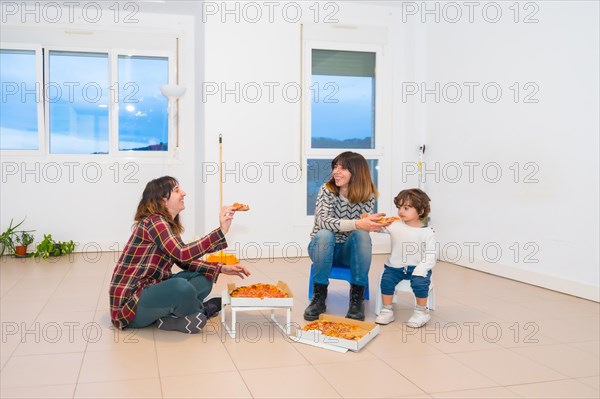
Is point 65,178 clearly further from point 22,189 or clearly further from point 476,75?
point 476,75

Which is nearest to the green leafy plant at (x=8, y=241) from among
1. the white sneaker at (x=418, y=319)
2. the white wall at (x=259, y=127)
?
the white wall at (x=259, y=127)

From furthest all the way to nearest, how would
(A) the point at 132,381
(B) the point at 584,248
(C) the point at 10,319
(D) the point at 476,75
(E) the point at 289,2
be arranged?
(E) the point at 289,2
(D) the point at 476,75
(B) the point at 584,248
(C) the point at 10,319
(A) the point at 132,381

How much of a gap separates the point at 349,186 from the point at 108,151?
3.74 metres

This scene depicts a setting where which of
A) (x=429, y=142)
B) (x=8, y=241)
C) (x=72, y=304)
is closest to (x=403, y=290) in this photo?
(x=72, y=304)

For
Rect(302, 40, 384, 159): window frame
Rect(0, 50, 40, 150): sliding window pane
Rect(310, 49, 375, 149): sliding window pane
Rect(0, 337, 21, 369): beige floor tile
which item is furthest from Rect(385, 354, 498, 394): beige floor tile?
Rect(0, 50, 40, 150): sliding window pane

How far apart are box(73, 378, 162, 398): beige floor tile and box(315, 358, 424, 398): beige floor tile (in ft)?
2.27

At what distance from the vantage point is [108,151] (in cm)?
631

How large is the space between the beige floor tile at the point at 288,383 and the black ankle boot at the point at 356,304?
0.85 meters

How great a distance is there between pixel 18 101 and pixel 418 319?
4974 mm

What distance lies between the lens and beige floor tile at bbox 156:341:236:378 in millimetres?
2447

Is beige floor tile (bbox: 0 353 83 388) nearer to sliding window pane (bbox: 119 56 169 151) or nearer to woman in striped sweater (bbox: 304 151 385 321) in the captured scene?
woman in striped sweater (bbox: 304 151 385 321)

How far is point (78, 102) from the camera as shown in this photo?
6.30 metres

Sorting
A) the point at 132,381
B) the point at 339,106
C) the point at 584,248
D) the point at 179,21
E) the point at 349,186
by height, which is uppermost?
the point at 179,21

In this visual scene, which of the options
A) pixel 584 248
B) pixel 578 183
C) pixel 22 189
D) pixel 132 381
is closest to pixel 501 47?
pixel 578 183
